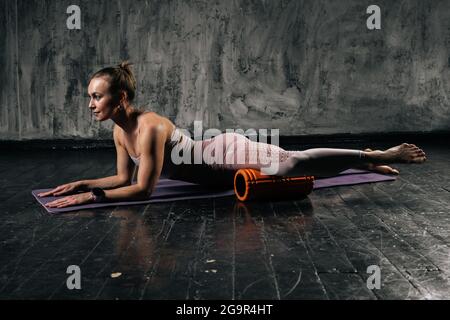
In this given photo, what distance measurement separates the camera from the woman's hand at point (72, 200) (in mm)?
3039

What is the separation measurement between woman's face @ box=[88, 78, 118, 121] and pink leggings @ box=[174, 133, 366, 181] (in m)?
0.62

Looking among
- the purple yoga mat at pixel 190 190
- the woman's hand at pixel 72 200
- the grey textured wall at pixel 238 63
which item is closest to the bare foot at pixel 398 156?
the purple yoga mat at pixel 190 190

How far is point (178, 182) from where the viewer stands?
3783 millimetres

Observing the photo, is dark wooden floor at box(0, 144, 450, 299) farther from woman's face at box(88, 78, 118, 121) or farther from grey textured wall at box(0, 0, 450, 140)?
grey textured wall at box(0, 0, 450, 140)

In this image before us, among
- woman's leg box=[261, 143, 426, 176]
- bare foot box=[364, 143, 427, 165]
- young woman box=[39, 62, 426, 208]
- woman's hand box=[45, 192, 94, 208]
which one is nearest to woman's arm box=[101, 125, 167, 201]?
young woman box=[39, 62, 426, 208]

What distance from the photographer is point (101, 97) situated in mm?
2953

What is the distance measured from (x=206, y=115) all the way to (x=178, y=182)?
6.79 feet

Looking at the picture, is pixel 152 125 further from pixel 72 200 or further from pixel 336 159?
pixel 336 159

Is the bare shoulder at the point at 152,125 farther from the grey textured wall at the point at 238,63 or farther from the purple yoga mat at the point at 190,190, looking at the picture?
the grey textured wall at the point at 238,63

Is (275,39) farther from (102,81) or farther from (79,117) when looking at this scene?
(102,81)

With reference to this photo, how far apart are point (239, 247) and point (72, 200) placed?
46.5 inches

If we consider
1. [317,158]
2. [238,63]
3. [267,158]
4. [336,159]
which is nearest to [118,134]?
[267,158]

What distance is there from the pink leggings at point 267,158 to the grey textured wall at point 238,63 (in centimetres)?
243

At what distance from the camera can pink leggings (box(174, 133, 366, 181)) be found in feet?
9.87
